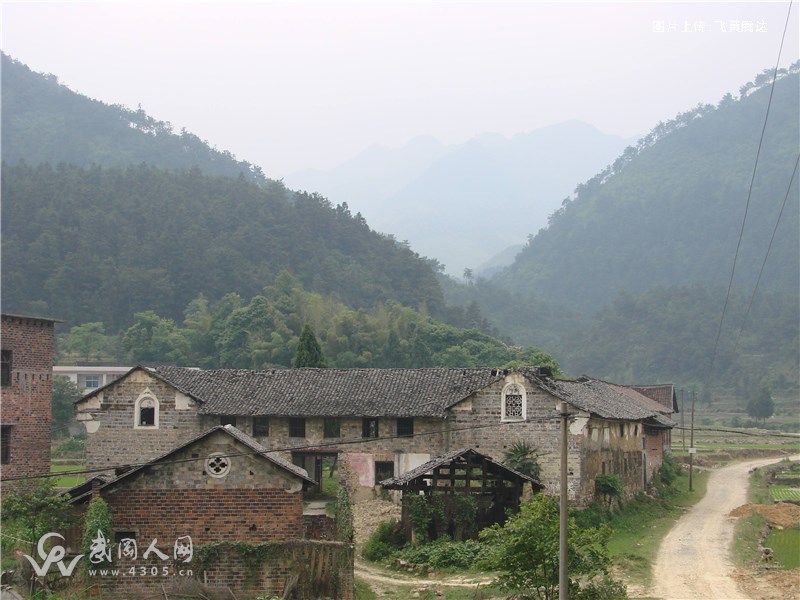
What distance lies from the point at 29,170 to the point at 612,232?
9979 cm

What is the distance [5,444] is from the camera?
1106 inches

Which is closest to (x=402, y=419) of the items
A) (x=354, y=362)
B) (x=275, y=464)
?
(x=275, y=464)

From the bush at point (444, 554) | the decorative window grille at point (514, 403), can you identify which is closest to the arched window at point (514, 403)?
the decorative window grille at point (514, 403)

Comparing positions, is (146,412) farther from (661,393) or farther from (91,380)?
(91,380)

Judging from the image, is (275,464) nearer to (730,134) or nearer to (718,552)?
(718,552)

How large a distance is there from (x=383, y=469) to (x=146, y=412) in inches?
329

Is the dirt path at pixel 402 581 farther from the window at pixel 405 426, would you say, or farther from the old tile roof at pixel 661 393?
the old tile roof at pixel 661 393

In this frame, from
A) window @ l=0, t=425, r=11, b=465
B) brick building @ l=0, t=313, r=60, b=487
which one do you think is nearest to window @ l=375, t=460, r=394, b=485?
brick building @ l=0, t=313, r=60, b=487

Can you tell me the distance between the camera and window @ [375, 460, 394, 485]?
108 ft

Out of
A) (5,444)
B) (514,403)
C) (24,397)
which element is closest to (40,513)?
(5,444)

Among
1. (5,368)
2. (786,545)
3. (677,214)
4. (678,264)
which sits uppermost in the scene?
(677,214)

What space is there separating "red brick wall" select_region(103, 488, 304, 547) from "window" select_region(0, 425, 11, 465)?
11.4 meters

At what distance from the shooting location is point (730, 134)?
181m

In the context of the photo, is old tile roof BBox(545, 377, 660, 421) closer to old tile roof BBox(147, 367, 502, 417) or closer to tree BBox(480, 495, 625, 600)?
old tile roof BBox(147, 367, 502, 417)
